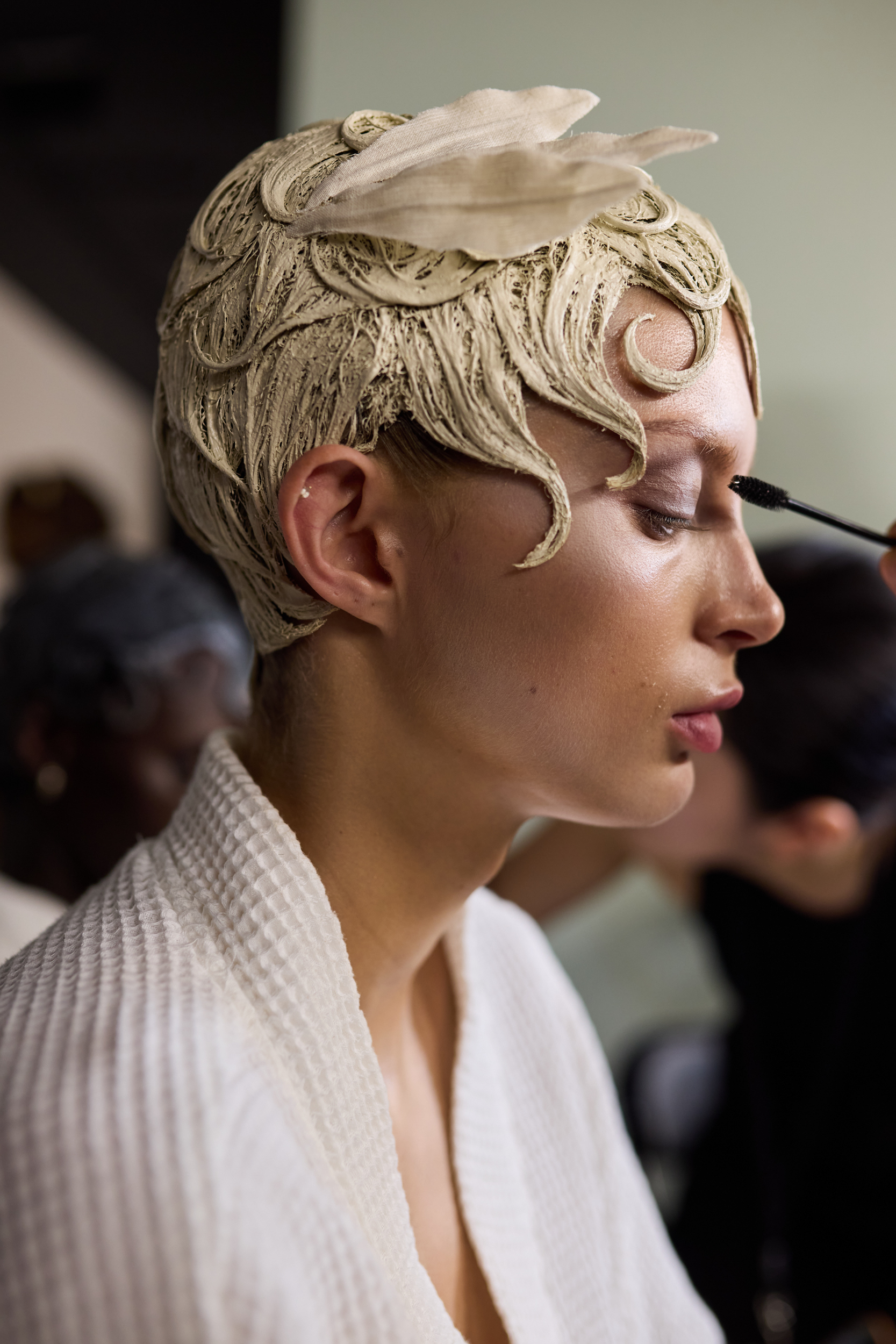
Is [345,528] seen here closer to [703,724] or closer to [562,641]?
[562,641]

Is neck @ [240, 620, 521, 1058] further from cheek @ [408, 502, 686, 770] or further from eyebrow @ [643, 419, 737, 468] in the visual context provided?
eyebrow @ [643, 419, 737, 468]

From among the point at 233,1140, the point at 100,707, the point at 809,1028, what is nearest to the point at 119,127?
the point at 100,707

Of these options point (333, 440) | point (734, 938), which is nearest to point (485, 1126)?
point (333, 440)

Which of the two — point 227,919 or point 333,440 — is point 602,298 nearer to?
point 333,440

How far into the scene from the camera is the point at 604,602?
0.60 m

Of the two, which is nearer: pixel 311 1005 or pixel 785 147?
pixel 311 1005

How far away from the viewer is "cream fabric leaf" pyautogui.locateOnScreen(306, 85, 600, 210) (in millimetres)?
592

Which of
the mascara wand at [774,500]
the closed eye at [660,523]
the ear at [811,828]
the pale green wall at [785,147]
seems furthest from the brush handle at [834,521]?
the ear at [811,828]

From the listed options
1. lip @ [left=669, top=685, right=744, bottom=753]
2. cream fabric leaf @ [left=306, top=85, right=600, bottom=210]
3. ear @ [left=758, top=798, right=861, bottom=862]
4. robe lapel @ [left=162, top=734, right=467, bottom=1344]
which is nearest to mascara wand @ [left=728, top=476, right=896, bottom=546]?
lip @ [left=669, top=685, right=744, bottom=753]

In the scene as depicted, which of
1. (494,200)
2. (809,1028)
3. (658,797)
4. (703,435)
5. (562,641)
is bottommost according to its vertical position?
(809,1028)

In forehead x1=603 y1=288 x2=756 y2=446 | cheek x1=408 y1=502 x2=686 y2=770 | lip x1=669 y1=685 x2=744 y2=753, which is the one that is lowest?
lip x1=669 y1=685 x2=744 y2=753

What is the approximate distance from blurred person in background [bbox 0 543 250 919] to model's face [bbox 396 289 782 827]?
771 mm

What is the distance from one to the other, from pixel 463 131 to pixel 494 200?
0.07m

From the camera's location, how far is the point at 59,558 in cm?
150
